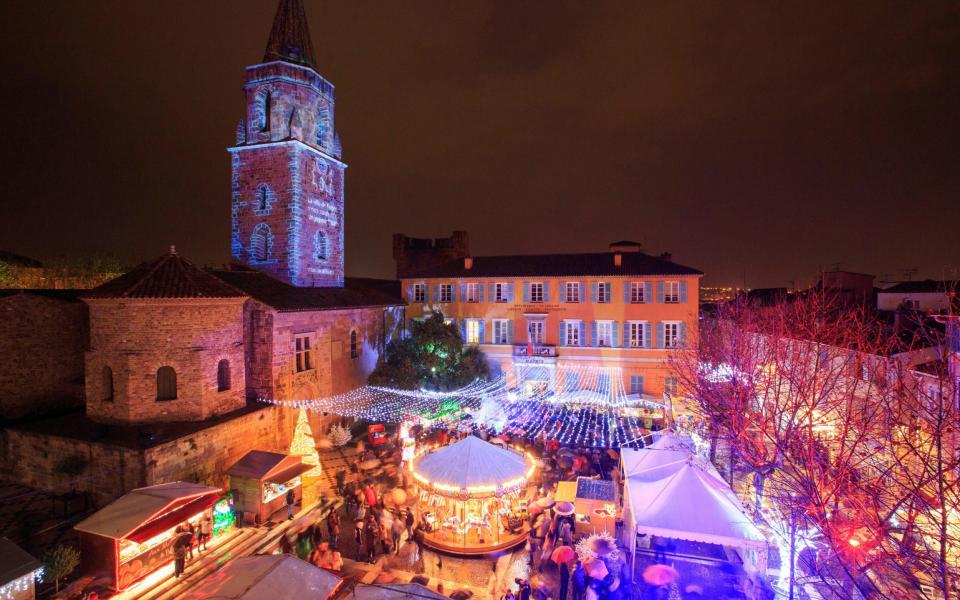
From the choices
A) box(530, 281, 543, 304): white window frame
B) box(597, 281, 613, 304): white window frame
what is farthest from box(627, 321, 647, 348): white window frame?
box(530, 281, 543, 304): white window frame

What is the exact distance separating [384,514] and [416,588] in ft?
19.2

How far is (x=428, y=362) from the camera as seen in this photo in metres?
24.8

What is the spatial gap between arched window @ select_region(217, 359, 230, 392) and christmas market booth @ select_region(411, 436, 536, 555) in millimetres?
8957

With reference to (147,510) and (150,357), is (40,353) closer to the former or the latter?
(150,357)

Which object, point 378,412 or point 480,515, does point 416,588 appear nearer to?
point 480,515

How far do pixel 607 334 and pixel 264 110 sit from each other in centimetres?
2303

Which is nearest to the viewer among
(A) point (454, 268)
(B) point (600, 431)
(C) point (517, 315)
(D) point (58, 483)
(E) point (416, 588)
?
(E) point (416, 588)

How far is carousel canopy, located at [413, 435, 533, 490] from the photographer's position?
12.4 metres

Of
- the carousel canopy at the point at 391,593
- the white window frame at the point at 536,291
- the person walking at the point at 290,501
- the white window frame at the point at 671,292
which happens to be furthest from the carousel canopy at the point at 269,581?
the white window frame at the point at 671,292

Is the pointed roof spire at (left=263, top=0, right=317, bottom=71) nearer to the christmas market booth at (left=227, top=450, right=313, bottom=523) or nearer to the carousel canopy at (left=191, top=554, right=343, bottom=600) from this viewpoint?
the christmas market booth at (left=227, top=450, right=313, bottom=523)

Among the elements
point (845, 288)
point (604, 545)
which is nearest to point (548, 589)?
point (604, 545)

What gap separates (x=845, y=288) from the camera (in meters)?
33.1

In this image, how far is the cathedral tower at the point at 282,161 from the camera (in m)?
24.5

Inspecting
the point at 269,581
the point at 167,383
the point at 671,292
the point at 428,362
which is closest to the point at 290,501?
the point at 167,383
